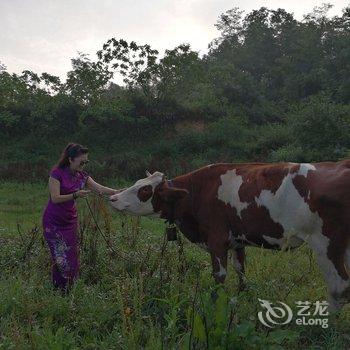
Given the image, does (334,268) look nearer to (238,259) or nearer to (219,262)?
(219,262)

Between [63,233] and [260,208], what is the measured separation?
1.98 meters

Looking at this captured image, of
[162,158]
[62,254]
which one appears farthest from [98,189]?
[162,158]

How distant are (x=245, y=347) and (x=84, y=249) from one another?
115 inches

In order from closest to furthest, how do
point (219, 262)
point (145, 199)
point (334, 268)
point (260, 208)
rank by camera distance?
1. point (334, 268)
2. point (260, 208)
3. point (219, 262)
4. point (145, 199)

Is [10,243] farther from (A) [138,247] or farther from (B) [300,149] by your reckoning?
(B) [300,149]

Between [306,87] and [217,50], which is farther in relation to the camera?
[217,50]

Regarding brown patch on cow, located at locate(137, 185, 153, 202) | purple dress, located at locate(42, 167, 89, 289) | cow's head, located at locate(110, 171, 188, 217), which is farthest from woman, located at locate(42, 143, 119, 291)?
brown patch on cow, located at locate(137, 185, 153, 202)

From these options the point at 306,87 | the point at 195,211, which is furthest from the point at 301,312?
the point at 306,87

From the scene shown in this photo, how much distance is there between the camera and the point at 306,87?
30.3 m

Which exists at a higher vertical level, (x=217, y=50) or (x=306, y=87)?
(x=217, y=50)

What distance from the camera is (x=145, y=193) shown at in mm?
4914

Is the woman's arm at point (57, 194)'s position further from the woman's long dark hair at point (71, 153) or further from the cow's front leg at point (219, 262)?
the cow's front leg at point (219, 262)

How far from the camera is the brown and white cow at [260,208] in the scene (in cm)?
385

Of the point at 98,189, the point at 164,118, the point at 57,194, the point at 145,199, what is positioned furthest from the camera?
the point at 164,118
